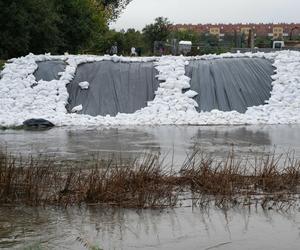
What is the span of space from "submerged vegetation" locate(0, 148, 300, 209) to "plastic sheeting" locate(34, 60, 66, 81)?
33.7 ft

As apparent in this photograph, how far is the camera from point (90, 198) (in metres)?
6.63

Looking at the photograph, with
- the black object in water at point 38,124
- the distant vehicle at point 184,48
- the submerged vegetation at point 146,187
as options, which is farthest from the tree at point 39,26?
the submerged vegetation at point 146,187

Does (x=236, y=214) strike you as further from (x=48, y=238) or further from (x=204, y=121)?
(x=204, y=121)

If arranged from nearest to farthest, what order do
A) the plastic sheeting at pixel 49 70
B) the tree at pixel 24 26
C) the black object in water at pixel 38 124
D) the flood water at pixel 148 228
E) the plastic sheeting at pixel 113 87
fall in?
the flood water at pixel 148 228 → the black object in water at pixel 38 124 → the plastic sheeting at pixel 113 87 → the plastic sheeting at pixel 49 70 → the tree at pixel 24 26

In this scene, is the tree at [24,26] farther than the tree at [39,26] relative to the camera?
No

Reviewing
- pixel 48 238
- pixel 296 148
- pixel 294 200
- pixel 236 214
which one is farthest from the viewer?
pixel 296 148

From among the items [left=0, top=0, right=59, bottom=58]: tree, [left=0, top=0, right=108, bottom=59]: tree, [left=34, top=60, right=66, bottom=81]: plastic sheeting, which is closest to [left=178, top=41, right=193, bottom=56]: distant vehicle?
[left=0, top=0, right=108, bottom=59]: tree

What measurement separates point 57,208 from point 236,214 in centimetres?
198

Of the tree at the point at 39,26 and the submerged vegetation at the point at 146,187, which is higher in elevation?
the tree at the point at 39,26

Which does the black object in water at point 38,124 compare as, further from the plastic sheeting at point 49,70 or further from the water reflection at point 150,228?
the water reflection at point 150,228

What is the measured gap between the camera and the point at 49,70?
58.1ft

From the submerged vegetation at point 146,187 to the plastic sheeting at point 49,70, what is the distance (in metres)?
10.3

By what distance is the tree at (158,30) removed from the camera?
50969 millimetres

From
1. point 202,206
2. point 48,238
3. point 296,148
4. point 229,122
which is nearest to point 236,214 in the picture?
point 202,206
